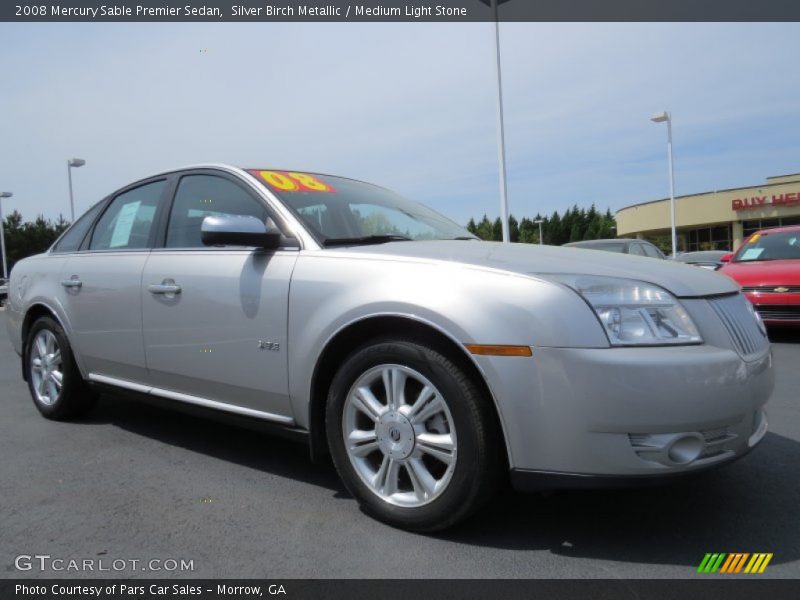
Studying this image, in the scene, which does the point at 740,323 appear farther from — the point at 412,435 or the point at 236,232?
the point at 236,232

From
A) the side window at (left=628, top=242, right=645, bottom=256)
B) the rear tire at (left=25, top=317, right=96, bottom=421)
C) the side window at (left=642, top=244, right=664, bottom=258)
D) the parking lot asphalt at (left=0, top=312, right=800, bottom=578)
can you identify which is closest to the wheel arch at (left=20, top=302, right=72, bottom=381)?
the rear tire at (left=25, top=317, right=96, bottom=421)

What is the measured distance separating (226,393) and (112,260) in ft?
4.29

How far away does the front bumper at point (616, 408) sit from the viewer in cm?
218

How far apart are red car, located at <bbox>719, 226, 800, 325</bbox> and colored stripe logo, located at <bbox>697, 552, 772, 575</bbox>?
5.97 m

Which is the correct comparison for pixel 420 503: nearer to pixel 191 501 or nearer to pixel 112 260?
pixel 191 501

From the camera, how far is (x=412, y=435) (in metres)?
2.52

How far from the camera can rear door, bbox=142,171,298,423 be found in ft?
9.67

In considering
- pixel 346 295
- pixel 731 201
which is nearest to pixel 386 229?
pixel 346 295

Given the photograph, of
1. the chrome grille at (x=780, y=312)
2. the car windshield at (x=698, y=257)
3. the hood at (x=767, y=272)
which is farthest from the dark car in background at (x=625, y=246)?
the chrome grille at (x=780, y=312)

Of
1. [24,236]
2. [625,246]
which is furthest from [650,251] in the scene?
[24,236]

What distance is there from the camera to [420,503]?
2.51 metres

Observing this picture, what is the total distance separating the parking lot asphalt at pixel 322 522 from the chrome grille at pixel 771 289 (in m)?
4.31

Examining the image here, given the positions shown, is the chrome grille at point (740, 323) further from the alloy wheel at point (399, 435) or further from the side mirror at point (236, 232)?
the side mirror at point (236, 232)
